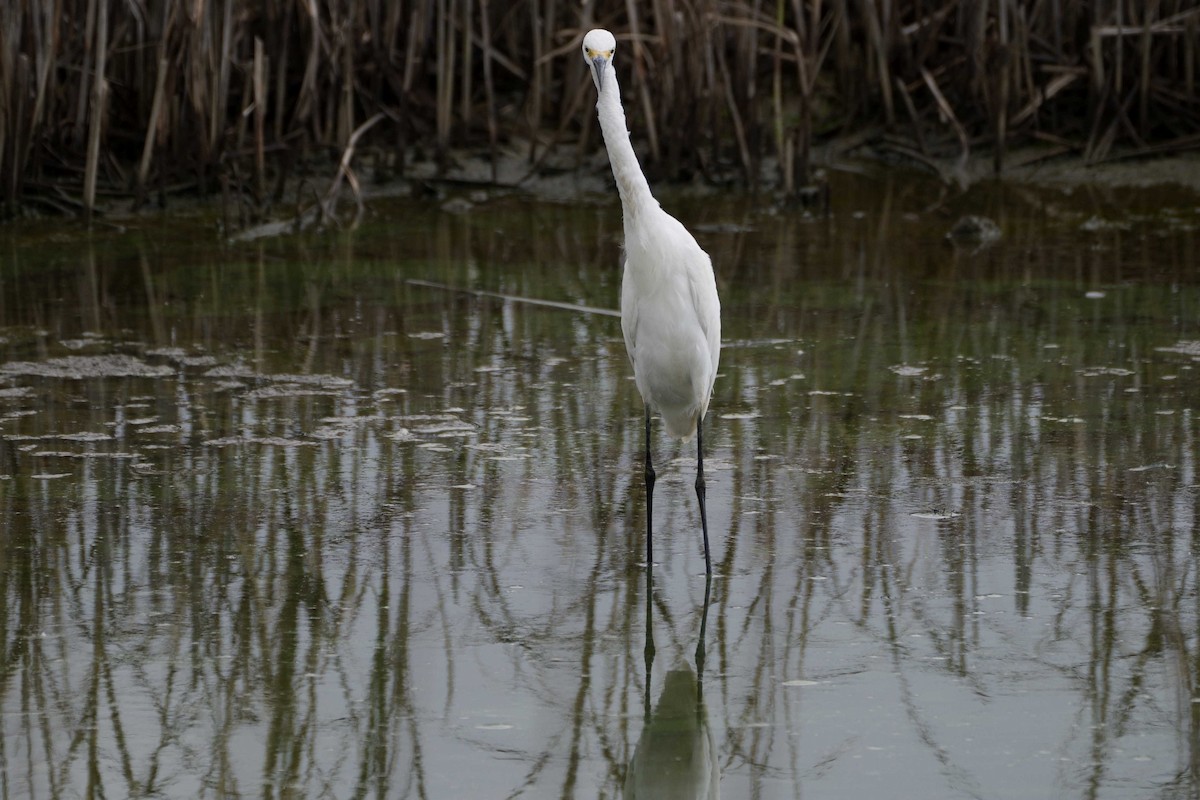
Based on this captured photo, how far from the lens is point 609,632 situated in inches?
138

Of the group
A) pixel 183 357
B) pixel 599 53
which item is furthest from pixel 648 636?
pixel 183 357

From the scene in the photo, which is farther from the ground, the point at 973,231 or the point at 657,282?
the point at 973,231

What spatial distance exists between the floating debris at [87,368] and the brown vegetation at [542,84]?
2.50 metres

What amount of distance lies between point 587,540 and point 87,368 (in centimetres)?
236

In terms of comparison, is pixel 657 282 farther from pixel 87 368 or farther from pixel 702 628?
pixel 87 368

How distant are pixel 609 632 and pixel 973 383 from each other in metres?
2.24

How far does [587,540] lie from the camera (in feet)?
13.3

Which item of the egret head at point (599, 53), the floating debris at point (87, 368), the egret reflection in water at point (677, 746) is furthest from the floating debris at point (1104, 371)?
the floating debris at point (87, 368)

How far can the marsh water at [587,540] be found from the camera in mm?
2951

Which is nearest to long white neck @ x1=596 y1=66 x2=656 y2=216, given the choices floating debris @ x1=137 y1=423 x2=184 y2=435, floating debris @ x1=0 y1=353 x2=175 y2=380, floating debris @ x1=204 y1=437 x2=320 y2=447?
floating debris @ x1=204 y1=437 x2=320 y2=447

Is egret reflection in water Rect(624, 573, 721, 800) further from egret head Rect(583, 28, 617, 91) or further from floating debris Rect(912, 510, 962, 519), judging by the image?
egret head Rect(583, 28, 617, 91)

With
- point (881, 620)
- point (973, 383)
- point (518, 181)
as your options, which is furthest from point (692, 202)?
point (881, 620)

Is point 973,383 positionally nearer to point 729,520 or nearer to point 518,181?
point 729,520

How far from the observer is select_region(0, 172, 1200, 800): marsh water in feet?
9.68
